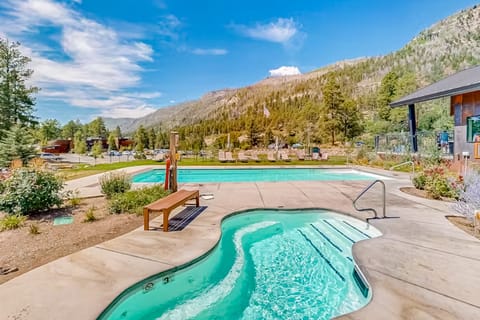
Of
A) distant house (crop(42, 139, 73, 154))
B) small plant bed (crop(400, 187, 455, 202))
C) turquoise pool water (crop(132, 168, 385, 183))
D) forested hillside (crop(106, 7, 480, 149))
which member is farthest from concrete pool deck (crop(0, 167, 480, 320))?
distant house (crop(42, 139, 73, 154))

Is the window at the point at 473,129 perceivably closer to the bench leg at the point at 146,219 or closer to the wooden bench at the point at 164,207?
the wooden bench at the point at 164,207

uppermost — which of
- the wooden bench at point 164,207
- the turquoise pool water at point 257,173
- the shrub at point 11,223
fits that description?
the wooden bench at point 164,207

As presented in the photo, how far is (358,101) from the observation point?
165ft

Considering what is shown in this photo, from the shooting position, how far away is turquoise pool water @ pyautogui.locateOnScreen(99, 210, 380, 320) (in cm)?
276

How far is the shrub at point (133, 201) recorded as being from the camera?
A: 5.71 m

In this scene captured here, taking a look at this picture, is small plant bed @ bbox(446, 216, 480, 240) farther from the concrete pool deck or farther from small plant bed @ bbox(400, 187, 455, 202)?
small plant bed @ bbox(400, 187, 455, 202)

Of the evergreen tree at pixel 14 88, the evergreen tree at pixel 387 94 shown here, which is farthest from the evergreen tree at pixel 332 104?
the evergreen tree at pixel 14 88

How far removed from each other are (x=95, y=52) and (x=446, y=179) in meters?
15.3

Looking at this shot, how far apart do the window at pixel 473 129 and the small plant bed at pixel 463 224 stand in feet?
21.7

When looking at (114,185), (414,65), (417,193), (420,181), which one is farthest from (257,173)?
(414,65)

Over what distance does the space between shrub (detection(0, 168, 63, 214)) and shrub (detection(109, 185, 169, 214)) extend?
4.29ft

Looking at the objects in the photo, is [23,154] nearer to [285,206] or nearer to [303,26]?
[285,206]

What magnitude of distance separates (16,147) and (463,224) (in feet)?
64.0

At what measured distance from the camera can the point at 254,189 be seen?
845 cm
